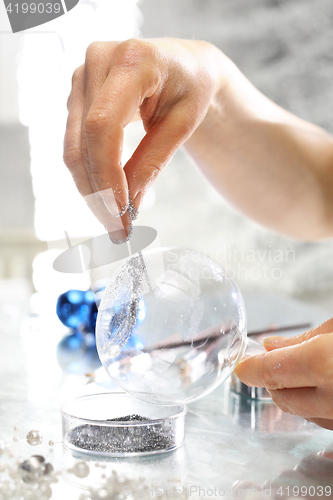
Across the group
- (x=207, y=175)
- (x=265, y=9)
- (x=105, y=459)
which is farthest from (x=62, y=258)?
(x=265, y=9)

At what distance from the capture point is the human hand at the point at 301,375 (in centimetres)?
29

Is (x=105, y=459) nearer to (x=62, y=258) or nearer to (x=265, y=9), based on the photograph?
(x=62, y=258)

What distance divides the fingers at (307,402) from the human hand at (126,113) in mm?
167

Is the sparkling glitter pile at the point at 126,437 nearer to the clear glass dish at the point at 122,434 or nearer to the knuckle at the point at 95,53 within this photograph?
the clear glass dish at the point at 122,434

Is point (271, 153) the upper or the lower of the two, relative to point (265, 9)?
lower

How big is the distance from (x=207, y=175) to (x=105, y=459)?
576 mm

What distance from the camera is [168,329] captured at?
0.97ft

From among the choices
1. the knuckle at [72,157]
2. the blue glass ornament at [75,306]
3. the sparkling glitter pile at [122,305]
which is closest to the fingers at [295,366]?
the sparkling glitter pile at [122,305]

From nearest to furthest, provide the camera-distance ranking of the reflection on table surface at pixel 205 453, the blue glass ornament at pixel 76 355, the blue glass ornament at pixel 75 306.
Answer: the reflection on table surface at pixel 205 453
the blue glass ornament at pixel 76 355
the blue glass ornament at pixel 75 306

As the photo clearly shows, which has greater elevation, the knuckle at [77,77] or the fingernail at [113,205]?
the knuckle at [77,77]

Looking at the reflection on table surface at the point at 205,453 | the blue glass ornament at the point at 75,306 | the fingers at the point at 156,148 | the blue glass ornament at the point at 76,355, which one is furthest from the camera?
the blue glass ornament at the point at 75,306

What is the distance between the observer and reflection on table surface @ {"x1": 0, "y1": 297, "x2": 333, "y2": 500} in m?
0.26

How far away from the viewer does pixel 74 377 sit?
49 centimetres

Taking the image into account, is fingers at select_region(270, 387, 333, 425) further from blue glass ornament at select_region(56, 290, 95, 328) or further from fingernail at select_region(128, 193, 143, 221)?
blue glass ornament at select_region(56, 290, 95, 328)
